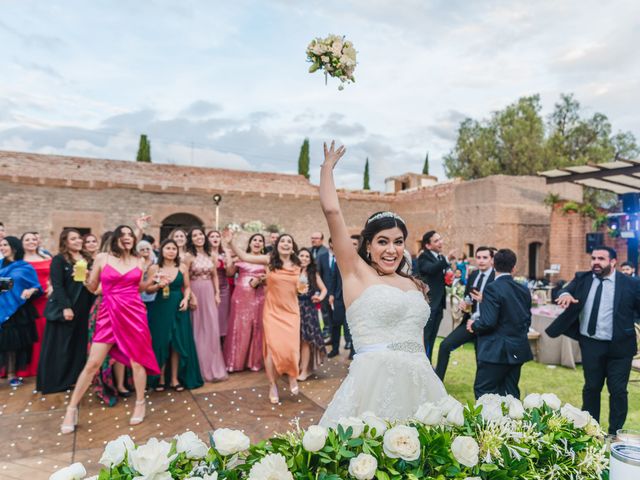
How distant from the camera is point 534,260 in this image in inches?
760

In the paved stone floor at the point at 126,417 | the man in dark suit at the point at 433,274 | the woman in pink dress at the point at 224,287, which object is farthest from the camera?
the woman in pink dress at the point at 224,287

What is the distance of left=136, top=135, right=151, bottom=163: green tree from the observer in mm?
22281

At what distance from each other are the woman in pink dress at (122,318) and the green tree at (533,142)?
24.6 meters

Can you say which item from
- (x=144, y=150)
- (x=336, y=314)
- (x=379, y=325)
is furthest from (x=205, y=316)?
(x=144, y=150)

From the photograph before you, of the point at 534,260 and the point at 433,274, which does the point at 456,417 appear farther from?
the point at 534,260

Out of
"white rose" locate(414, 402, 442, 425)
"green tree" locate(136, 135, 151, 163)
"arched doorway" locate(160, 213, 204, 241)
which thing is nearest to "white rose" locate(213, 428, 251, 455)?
"white rose" locate(414, 402, 442, 425)

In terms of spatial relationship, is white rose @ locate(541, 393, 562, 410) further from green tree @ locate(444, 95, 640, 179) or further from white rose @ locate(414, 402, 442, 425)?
green tree @ locate(444, 95, 640, 179)

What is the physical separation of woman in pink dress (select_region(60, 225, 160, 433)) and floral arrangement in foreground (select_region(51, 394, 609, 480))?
2881mm

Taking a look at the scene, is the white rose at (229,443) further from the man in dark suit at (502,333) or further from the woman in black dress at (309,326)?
the woman in black dress at (309,326)

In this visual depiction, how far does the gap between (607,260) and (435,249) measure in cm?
197

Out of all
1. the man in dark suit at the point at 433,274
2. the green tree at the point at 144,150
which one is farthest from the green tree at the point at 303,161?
the man in dark suit at the point at 433,274

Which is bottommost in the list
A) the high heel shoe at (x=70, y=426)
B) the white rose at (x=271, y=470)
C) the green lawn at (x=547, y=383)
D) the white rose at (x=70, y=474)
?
the green lawn at (x=547, y=383)

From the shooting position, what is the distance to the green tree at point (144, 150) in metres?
22.3

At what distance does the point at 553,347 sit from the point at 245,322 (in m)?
4.47
